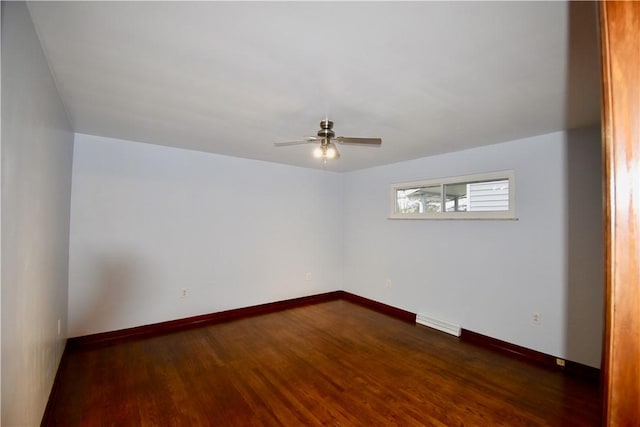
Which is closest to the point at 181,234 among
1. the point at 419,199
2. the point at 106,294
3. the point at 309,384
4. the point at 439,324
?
the point at 106,294

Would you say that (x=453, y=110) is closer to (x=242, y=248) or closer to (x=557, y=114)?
(x=557, y=114)

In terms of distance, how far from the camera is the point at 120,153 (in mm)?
3209

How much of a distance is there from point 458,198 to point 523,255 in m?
0.96

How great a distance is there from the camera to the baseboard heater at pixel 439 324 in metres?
3.43

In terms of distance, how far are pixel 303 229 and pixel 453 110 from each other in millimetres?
2990

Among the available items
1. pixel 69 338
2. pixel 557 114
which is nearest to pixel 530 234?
pixel 557 114

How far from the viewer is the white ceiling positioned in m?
1.24

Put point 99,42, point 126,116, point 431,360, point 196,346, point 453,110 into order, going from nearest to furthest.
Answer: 1. point 99,42
2. point 453,110
3. point 126,116
4. point 431,360
5. point 196,346

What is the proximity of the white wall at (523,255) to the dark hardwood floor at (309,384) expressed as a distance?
0.37 m

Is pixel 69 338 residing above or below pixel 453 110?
below

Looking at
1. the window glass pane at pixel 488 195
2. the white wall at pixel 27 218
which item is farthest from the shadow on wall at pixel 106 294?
the window glass pane at pixel 488 195

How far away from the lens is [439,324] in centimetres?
359

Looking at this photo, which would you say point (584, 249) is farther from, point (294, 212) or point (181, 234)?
point (181, 234)

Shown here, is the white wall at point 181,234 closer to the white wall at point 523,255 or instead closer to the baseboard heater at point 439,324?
the white wall at point 523,255
